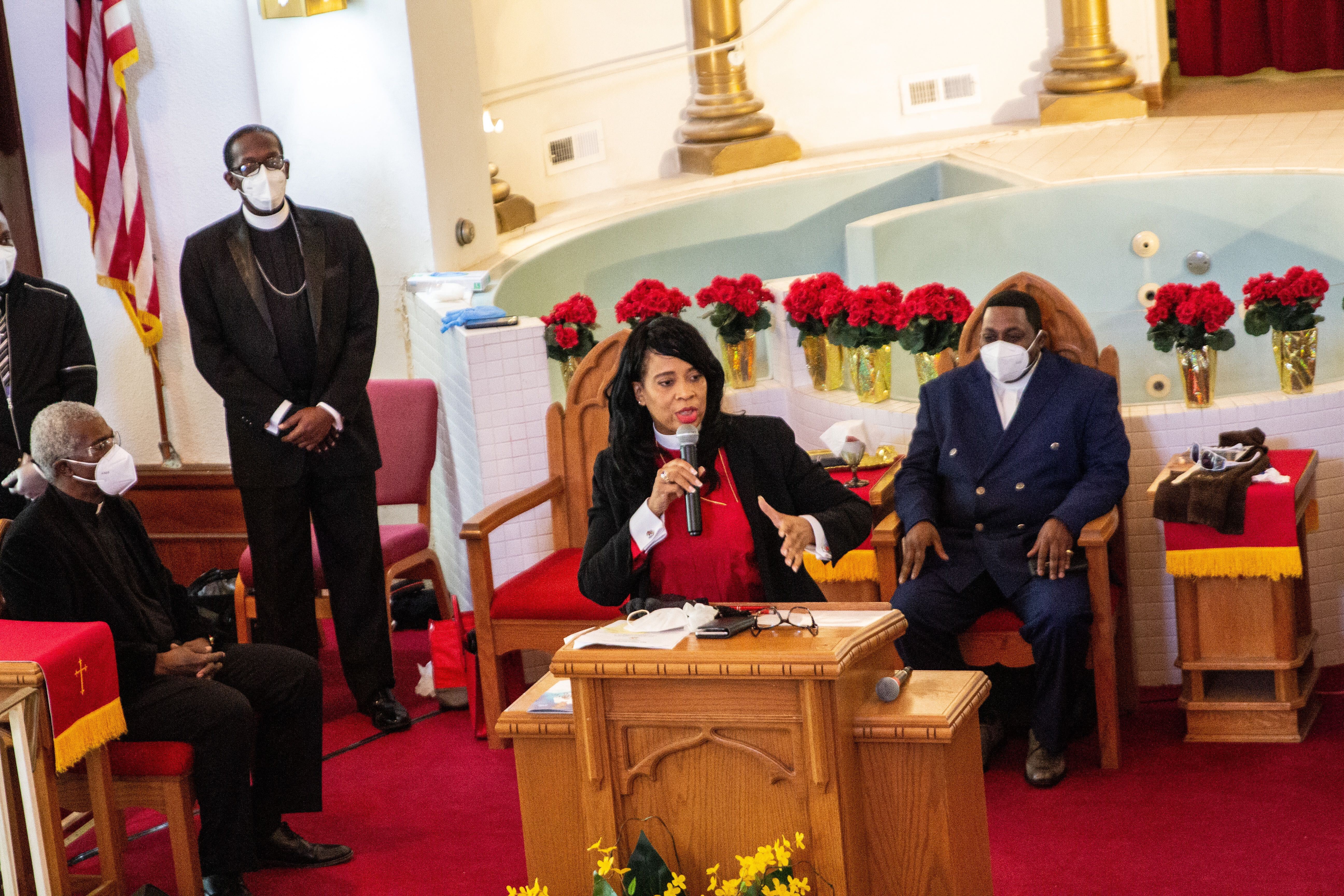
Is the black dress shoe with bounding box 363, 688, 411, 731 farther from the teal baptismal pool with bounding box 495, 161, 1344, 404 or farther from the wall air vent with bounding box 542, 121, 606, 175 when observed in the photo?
the wall air vent with bounding box 542, 121, 606, 175

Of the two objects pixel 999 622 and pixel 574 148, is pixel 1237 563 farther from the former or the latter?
pixel 574 148

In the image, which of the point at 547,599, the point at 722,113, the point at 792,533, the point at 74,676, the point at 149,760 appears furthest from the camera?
the point at 722,113

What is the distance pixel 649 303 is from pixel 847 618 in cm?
241

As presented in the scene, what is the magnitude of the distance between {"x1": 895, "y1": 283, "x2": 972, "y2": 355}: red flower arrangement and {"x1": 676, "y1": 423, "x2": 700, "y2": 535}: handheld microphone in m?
1.74

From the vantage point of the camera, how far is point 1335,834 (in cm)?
317

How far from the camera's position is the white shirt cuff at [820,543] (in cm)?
283

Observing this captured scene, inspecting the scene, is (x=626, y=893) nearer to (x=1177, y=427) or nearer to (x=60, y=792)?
(x=60, y=792)

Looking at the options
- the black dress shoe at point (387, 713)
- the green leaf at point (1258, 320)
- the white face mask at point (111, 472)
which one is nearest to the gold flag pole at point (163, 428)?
the black dress shoe at point (387, 713)

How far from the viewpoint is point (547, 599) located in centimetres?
396

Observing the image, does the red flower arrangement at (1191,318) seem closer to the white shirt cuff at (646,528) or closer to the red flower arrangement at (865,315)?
the red flower arrangement at (865,315)

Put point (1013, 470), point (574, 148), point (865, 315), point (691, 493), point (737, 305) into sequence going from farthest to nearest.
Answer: point (574, 148), point (737, 305), point (865, 315), point (1013, 470), point (691, 493)

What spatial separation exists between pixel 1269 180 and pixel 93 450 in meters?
4.97

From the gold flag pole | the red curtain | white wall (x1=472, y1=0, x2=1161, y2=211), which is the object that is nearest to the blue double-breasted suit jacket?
the gold flag pole

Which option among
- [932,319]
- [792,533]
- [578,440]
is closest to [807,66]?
[932,319]
